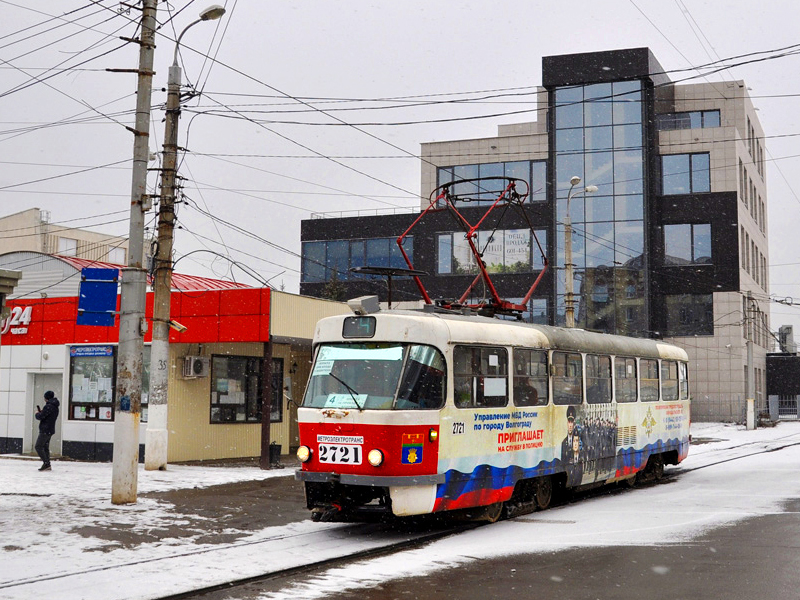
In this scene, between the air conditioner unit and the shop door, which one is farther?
the shop door

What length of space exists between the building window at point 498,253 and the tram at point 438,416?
36772 millimetres

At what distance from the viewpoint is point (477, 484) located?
12586 mm

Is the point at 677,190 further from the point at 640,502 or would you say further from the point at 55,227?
the point at 55,227

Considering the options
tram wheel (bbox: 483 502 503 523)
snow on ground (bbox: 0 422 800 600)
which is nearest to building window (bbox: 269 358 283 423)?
snow on ground (bbox: 0 422 800 600)

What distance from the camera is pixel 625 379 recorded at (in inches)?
697

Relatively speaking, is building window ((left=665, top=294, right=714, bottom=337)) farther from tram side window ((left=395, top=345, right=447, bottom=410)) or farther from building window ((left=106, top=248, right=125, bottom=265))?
building window ((left=106, top=248, right=125, bottom=265))

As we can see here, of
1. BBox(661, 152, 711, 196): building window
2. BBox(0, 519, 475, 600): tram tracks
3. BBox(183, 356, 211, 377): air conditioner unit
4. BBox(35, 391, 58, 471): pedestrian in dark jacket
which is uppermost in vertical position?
BBox(661, 152, 711, 196): building window

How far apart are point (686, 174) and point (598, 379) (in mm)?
36936

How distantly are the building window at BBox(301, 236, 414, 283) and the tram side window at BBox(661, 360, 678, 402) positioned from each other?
35.2m

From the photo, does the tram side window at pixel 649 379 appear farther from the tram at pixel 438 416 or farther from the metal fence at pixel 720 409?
the metal fence at pixel 720 409

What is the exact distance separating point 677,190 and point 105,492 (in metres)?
41.1

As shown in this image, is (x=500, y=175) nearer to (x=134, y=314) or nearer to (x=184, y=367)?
(x=184, y=367)

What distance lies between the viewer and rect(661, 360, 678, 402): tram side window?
19766 millimetres

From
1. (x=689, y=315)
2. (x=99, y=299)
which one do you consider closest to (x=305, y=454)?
(x=99, y=299)
